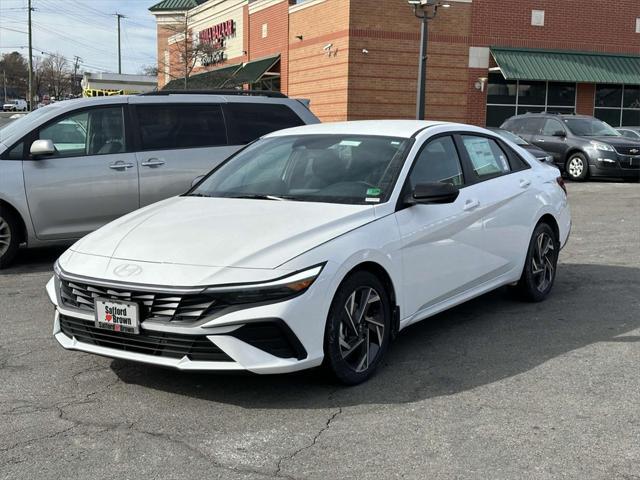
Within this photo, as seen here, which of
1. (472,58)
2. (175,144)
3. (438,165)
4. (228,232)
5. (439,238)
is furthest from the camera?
(472,58)

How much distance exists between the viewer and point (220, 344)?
3906 mm

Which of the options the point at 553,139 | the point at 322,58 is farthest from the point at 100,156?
the point at 322,58

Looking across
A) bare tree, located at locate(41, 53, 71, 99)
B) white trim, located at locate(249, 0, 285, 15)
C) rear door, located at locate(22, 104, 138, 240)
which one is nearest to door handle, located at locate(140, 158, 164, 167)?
rear door, located at locate(22, 104, 138, 240)

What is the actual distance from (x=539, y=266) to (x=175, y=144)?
4428mm

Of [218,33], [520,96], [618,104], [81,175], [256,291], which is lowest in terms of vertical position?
[256,291]

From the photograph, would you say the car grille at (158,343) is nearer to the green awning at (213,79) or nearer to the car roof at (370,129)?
the car roof at (370,129)

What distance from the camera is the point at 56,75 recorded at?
→ 10244 centimetres

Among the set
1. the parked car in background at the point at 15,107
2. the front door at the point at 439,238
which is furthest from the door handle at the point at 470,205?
the parked car in background at the point at 15,107

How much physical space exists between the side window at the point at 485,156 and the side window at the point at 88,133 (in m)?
4.21

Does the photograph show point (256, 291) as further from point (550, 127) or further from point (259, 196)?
point (550, 127)

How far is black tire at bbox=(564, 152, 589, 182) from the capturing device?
18.4m

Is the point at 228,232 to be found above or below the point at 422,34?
below

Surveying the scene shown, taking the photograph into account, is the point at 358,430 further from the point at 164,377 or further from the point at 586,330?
the point at 586,330

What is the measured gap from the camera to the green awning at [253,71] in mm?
32250
